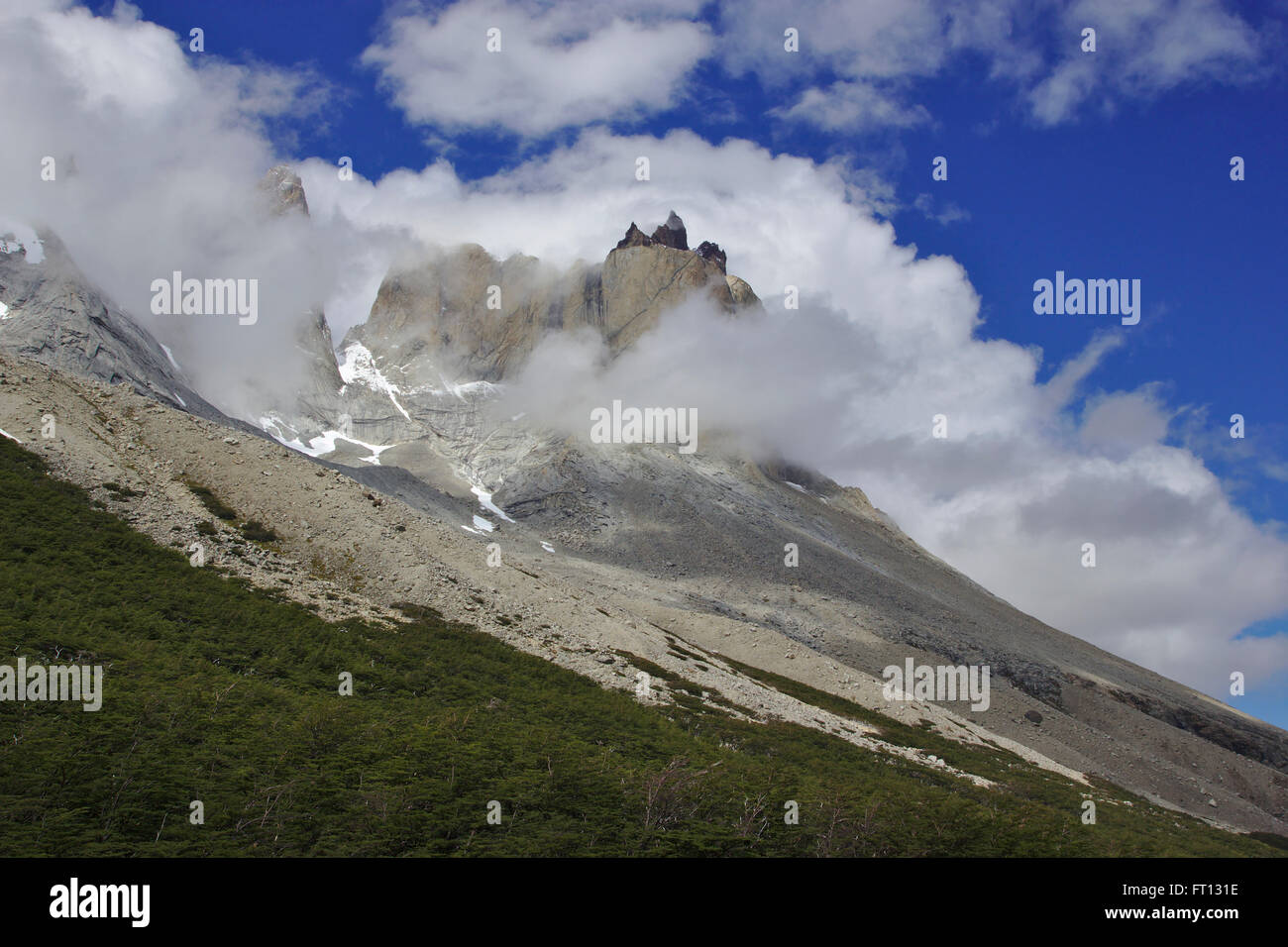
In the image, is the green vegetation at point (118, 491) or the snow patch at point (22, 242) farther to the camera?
the snow patch at point (22, 242)

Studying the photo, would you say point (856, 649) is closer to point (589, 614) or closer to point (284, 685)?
point (589, 614)

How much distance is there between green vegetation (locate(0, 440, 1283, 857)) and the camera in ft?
53.9

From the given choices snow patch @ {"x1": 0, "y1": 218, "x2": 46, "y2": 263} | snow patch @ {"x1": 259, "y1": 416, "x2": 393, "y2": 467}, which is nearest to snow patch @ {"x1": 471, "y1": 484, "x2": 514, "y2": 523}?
snow patch @ {"x1": 259, "y1": 416, "x2": 393, "y2": 467}

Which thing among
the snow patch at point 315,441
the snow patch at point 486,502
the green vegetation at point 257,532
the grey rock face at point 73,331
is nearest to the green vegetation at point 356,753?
the green vegetation at point 257,532

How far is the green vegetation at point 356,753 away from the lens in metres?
16.4

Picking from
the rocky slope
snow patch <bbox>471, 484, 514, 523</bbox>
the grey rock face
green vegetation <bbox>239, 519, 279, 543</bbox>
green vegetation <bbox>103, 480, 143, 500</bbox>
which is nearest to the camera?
green vegetation <bbox>103, 480, 143, 500</bbox>

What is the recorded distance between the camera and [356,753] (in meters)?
20.7

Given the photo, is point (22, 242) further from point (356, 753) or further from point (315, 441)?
point (356, 753)

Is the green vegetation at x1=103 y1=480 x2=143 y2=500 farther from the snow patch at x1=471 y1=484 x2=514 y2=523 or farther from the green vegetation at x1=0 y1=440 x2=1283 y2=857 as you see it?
the snow patch at x1=471 y1=484 x2=514 y2=523

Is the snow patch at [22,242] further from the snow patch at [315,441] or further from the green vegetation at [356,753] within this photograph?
the green vegetation at [356,753]

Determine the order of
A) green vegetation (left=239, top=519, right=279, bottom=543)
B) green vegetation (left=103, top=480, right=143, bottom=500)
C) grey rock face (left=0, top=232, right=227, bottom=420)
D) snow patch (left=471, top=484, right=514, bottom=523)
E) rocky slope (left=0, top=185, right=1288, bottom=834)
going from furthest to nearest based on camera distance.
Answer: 1. snow patch (left=471, top=484, right=514, bottom=523)
2. grey rock face (left=0, top=232, right=227, bottom=420)
3. rocky slope (left=0, top=185, right=1288, bottom=834)
4. green vegetation (left=239, top=519, right=279, bottom=543)
5. green vegetation (left=103, top=480, right=143, bottom=500)

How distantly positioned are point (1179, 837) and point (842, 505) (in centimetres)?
13762

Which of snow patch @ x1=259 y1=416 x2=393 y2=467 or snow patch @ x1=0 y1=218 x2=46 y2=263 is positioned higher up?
snow patch @ x1=0 y1=218 x2=46 y2=263

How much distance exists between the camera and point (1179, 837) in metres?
40.5
